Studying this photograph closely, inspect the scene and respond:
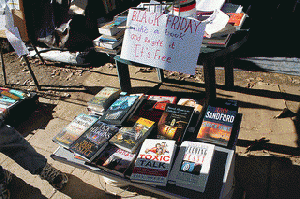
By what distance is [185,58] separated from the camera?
2000mm

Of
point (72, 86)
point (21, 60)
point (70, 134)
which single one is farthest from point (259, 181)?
point (21, 60)

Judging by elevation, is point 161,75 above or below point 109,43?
below

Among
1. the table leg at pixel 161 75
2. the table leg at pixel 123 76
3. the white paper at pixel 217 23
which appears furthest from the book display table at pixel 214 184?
the table leg at pixel 161 75

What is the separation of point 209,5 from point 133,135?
5.82 feet

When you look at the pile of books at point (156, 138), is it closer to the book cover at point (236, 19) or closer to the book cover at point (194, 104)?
the book cover at point (194, 104)

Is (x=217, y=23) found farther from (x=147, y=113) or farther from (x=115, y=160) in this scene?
(x=115, y=160)

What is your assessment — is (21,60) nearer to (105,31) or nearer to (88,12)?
(88,12)

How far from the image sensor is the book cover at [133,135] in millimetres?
2020

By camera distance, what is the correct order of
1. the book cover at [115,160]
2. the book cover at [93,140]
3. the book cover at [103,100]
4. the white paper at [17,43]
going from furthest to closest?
the white paper at [17,43] → the book cover at [103,100] → the book cover at [93,140] → the book cover at [115,160]

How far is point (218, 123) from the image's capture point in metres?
2.07

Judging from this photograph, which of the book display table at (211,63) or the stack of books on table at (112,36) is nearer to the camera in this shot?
the book display table at (211,63)

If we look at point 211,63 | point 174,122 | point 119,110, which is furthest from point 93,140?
point 211,63

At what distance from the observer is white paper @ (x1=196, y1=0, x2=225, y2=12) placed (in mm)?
2756

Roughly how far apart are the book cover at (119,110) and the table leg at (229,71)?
5.50 feet
